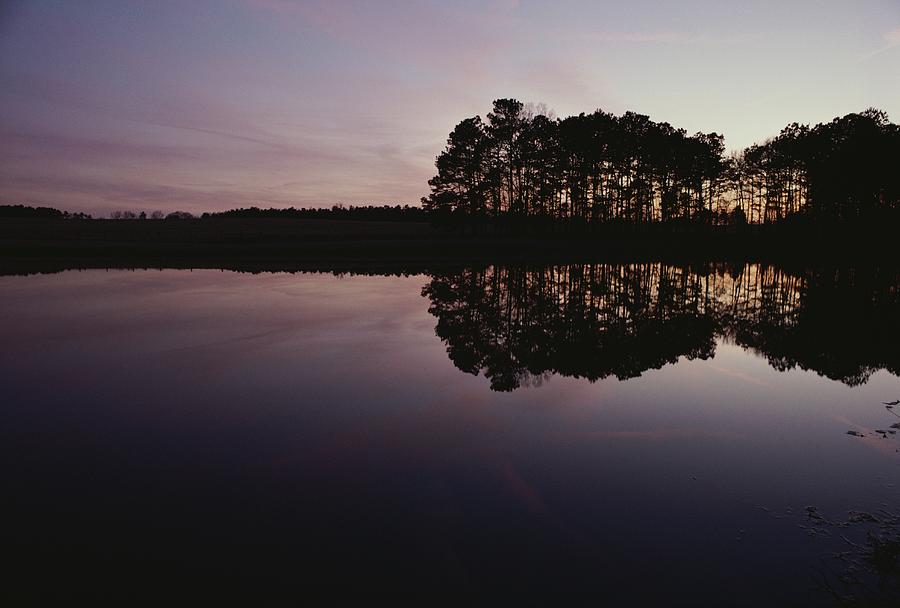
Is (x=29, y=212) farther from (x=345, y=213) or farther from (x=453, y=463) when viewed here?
(x=453, y=463)

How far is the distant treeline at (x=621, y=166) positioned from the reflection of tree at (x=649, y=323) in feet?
146

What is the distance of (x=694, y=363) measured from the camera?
44.9 feet

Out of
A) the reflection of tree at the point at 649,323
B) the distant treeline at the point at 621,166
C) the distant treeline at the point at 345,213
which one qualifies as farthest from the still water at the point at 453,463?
the distant treeline at the point at 345,213

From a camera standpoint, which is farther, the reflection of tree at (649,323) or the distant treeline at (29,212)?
the distant treeline at (29,212)

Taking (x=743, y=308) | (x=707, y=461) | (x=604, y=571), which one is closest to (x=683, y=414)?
(x=707, y=461)

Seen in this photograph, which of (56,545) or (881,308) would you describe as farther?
(881,308)

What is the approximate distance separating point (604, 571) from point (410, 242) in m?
67.4

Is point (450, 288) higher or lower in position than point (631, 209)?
lower

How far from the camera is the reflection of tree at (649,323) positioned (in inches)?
536

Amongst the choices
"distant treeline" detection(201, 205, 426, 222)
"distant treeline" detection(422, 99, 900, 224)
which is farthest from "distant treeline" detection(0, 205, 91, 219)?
"distant treeline" detection(422, 99, 900, 224)

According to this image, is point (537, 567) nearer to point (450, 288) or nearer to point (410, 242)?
point (450, 288)

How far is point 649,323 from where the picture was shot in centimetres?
1916

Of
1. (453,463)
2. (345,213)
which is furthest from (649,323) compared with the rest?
(345,213)

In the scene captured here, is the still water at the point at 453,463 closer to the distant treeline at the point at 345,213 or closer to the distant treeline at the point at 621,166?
the distant treeline at the point at 621,166
